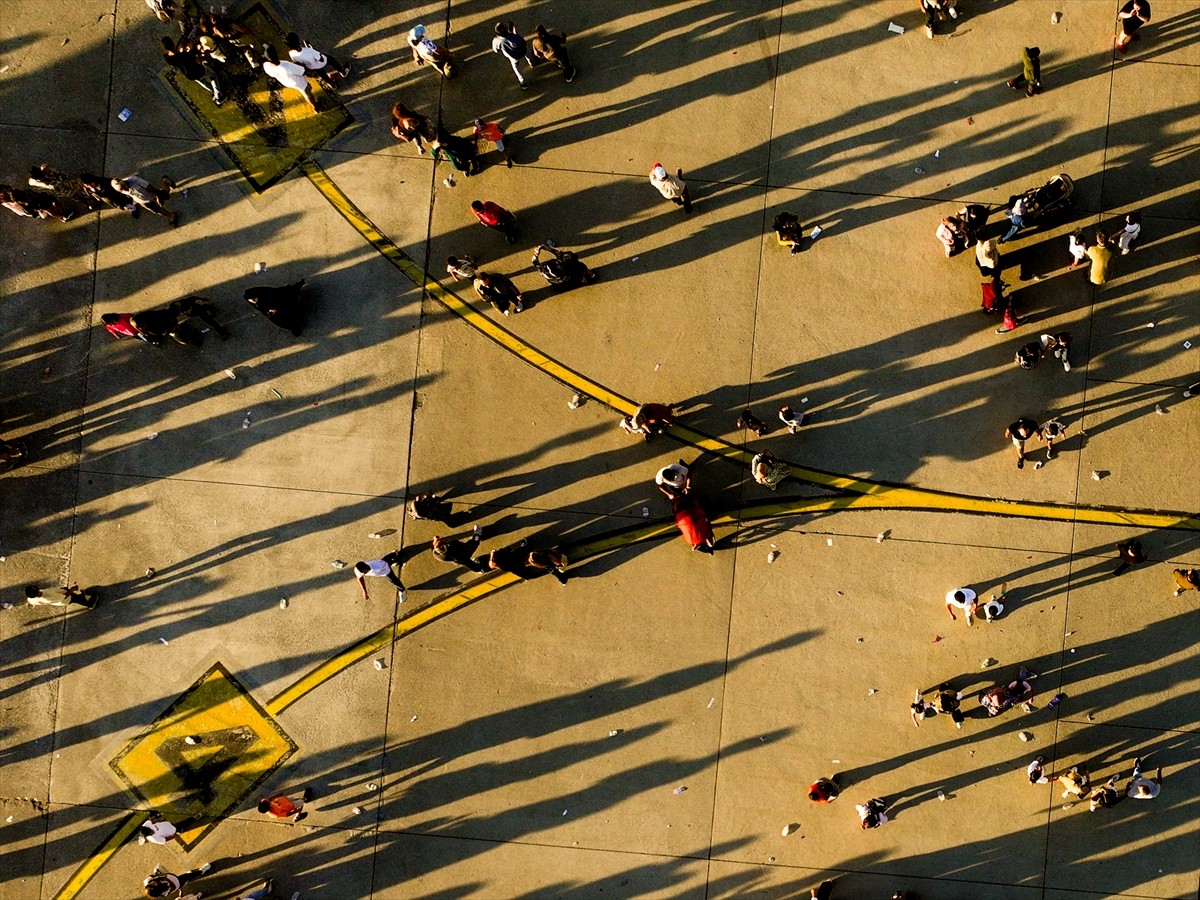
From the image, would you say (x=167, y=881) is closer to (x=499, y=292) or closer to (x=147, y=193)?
(x=499, y=292)

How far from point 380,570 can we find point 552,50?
7591 millimetres

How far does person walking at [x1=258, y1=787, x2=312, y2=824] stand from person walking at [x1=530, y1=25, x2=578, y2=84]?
11083 millimetres

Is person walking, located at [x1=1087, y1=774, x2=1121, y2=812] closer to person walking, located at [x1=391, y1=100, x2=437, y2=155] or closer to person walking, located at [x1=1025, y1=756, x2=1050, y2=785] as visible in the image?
person walking, located at [x1=1025, y1=756, x2=1050, y2=785]

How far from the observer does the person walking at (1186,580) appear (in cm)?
1030

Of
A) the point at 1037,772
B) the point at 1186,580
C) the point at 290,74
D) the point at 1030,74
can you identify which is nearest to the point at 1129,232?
the point at 1030,74

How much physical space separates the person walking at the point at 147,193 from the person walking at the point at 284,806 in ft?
28.0

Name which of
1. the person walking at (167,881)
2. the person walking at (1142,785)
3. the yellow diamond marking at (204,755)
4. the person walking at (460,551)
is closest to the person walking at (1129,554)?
the person walking at (1142,785)

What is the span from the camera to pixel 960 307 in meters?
10.6

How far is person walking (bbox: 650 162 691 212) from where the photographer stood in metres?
9.84

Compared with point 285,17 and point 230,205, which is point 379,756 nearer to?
point 230,205

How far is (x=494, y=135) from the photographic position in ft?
35.0

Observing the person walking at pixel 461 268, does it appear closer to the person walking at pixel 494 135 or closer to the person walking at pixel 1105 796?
the person walking at pixel 494 135

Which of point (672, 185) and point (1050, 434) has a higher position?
point (672, 185)

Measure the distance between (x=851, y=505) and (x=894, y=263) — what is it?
353 cm
